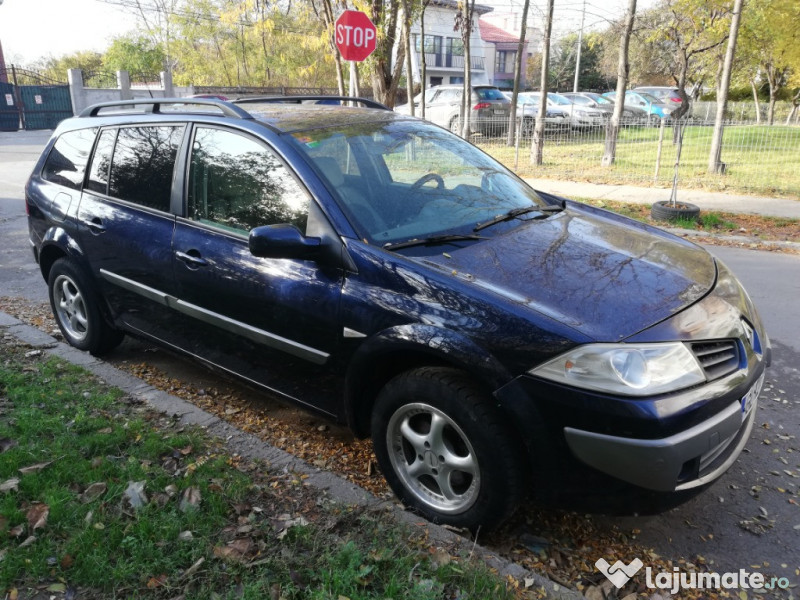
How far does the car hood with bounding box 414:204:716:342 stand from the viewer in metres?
2.55

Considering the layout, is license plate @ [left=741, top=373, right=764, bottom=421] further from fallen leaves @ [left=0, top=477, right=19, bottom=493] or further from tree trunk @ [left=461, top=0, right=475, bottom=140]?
tree trunk @ [left=461, top=0, right=475, bottom=140]

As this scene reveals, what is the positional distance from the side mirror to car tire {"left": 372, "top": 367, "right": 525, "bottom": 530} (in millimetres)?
717

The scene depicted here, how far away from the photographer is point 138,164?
4152 millimetres

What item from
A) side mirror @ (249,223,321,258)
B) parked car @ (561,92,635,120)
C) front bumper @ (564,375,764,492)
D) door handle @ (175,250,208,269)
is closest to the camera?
A: front bumper @ (564,375,764,492)

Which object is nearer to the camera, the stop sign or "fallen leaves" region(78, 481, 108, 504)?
"fallen leaves" region(78, 481, 108, 504)

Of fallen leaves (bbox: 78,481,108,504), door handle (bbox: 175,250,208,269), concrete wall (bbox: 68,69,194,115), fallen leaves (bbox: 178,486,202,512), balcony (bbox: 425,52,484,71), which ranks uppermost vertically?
balcony (bbox: 425,52,484,71)

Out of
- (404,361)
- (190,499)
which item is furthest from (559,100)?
Result: (190,499)

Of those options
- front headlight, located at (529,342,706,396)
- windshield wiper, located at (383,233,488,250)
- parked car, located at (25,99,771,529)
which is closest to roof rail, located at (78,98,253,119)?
parked car, located at (25,99,771,529)

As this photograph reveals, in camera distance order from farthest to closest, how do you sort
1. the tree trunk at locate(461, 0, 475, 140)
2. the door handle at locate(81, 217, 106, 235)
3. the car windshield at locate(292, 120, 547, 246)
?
1. the tree trunk at locate(461, 0, 475, 140)
2. the door handle at locate(81, 217, 106, 235)
3. the car windshield at locate(292, 120, 547, 246)

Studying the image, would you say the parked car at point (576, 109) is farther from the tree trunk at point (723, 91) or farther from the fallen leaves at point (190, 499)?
the fallen leaves at point (190, 499)

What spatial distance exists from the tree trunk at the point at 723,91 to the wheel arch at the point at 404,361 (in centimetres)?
1167

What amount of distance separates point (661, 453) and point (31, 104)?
35.7m

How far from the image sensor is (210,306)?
3.58 metres

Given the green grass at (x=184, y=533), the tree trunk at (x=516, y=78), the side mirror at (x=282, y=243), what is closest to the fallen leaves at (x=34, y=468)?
the green grass at (x=184, y=533)
